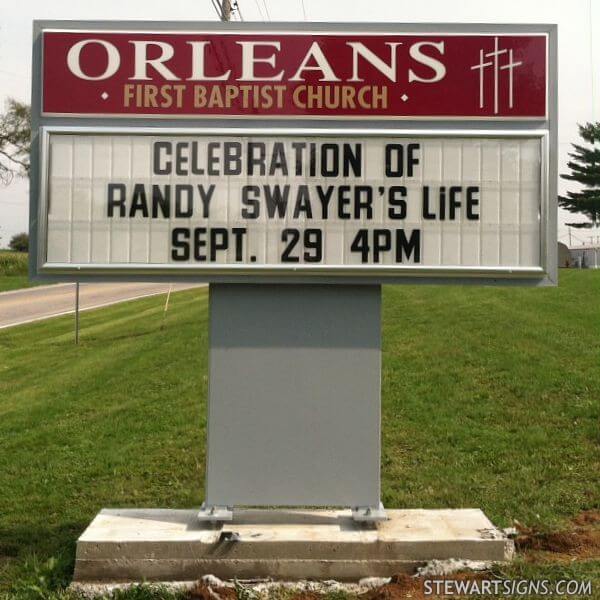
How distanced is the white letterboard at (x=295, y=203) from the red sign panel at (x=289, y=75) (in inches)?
9.7

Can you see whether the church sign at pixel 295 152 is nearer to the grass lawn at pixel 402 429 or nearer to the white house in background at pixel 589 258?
the grass lawn at pixel 402 429

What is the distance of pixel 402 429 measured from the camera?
10.2 metres

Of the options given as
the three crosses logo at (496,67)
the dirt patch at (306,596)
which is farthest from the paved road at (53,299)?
the dirt patch at (306,596)

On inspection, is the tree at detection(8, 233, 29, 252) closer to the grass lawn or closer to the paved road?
the paved road

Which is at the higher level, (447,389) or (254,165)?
(254,165)

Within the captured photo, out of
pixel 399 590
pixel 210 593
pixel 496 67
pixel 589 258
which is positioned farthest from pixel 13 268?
pixel 589 258

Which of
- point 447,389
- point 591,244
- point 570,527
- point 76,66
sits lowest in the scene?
point 570,527

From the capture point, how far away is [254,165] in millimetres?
6188

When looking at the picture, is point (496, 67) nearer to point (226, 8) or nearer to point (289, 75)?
point (289, 75)

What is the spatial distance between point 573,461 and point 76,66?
655cm

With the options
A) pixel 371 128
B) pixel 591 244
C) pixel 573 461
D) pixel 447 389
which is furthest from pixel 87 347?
pixel 591 244

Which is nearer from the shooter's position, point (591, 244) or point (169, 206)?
point (169, 206)

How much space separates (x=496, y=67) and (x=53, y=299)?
31134 mm

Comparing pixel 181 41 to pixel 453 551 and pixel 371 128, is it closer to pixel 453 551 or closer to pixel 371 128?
pixel 371 128
